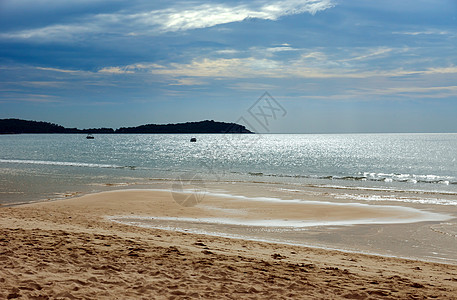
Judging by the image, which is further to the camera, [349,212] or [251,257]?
[349,212]

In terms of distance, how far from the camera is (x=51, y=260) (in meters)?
7.28

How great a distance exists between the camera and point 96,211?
649 inches

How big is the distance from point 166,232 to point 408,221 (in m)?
9.79

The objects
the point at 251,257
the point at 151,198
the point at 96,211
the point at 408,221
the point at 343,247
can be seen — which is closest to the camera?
the point at 251,257

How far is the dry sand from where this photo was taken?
242 inches

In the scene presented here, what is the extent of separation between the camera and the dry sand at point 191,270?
20.1 ft

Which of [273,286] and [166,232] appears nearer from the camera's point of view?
[273,286]

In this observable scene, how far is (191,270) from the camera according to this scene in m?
7.21

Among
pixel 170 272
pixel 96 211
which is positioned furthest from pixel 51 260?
pixel 96 211

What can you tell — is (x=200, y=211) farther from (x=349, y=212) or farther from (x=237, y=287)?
(x=237, y=287)

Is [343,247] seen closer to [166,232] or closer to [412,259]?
[412,259]

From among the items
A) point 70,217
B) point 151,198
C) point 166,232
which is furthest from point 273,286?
point 151,198

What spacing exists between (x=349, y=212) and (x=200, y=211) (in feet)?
22.0

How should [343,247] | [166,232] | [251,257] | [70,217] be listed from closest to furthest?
[251,257], [343,247], [166,232], [70,217]
